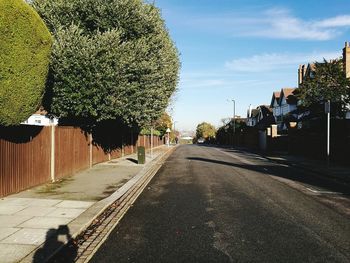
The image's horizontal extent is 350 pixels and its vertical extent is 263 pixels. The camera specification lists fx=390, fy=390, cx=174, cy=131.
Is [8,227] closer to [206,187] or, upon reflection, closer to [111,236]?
[111,236]

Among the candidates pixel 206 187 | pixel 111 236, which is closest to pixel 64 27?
pixel 206 187

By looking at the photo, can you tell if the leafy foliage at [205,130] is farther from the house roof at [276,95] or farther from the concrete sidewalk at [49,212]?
the concrete sidewalk at [49,212]

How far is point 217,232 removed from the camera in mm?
7461

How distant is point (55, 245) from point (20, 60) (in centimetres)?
559

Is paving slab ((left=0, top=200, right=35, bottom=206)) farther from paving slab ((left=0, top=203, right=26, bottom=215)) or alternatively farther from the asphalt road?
the asphalt road

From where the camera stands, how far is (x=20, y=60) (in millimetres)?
10000

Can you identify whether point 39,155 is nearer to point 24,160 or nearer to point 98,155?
point 24,160

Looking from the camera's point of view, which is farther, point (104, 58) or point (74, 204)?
point (104, 58)

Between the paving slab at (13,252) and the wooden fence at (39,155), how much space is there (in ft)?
15.4

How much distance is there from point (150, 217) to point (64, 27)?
41.5 feet

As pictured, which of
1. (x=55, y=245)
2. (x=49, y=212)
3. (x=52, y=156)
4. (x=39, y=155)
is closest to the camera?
(x=55, y=245)

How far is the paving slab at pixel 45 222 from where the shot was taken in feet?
24.6

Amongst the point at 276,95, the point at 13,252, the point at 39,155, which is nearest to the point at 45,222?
the point at 13,252

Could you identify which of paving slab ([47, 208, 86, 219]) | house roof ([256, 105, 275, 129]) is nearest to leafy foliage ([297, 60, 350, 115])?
paving slab ([47, 208, 86, 219])
